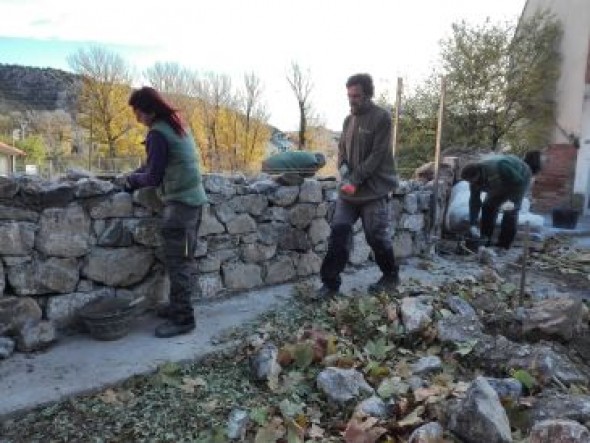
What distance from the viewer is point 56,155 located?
86.2ft

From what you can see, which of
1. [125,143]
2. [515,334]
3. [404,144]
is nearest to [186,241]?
[515,334]

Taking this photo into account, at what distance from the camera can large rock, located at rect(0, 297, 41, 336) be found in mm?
3131

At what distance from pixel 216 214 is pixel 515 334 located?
2.34 metres

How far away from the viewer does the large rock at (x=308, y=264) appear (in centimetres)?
A: 475

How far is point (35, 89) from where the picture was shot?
35.5 m

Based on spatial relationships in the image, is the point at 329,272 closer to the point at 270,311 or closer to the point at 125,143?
the point at 270,311

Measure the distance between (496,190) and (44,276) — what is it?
4.93m

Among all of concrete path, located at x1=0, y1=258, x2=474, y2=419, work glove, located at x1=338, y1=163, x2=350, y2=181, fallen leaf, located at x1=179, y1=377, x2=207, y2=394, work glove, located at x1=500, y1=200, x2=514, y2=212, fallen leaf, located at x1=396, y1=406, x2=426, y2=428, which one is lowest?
fallen leaf, located at x1=179, y1=377, x2=207, y2=394

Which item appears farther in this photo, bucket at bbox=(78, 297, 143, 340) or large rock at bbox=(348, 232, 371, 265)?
large rock at bbox=(348, 232, 371, 265)

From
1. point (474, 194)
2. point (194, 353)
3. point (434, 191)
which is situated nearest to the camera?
point (194, 353)

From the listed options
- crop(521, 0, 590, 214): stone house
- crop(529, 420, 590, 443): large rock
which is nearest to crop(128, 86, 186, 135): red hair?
crop(529, 420, 590, 443): large rock

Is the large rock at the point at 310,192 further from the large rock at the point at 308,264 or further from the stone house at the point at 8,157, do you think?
the stone house at the point at 8,157

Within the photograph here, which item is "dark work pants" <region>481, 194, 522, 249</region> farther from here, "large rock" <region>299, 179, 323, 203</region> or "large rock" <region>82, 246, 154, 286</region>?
"large rock" <region>82, 246, 154, 286</region>

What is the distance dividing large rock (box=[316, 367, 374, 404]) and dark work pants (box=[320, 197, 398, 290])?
1.35 metres
